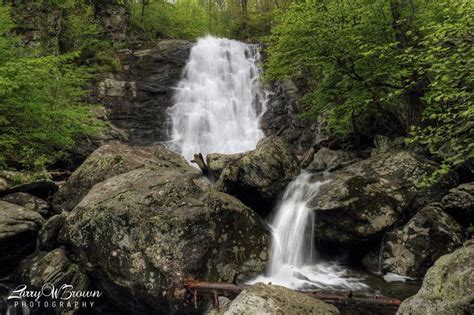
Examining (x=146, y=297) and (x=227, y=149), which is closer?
(x=146, y=297)

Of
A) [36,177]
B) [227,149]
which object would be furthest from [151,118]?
[36,177]

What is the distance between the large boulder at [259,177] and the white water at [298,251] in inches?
16.5

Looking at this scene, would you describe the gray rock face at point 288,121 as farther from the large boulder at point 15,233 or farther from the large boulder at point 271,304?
the large boulder at point 15,233

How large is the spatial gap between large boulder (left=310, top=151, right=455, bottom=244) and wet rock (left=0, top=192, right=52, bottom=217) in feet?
23.0

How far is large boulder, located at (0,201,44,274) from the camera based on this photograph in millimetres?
7172

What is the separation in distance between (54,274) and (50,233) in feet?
3.91

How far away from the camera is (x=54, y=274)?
21.9 feet

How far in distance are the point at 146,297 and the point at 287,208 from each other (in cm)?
513

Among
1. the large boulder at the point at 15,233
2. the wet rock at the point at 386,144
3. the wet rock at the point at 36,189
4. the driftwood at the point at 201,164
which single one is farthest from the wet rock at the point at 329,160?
the large boulder at the point at 15,233

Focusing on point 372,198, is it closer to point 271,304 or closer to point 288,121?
point 271,304

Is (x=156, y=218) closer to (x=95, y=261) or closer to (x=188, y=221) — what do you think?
(x=188, y=221)

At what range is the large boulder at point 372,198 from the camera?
8164 millimetres

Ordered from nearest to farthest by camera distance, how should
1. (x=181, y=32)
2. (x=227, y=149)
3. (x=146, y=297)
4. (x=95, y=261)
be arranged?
(x=146, y=297) → (x=95, y=261) → (x=227, y=149) → (x=181, y=32)

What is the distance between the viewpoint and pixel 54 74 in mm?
13031
